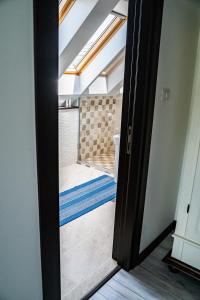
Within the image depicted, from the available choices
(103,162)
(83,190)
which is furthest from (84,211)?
(103,162)

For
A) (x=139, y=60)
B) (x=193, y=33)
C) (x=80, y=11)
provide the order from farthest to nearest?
(x=80, y=11) → (x=193, y=33) → (x=139, y=60)

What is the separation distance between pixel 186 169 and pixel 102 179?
1.81 metres

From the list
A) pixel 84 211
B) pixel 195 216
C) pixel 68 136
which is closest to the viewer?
pixel 195 216

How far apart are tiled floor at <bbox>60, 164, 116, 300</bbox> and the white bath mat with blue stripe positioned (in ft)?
0.26

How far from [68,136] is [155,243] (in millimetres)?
2146

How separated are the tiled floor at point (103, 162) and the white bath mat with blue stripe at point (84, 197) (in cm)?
42

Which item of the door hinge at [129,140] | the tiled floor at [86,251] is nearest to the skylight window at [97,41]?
the door hinge at [129,140]

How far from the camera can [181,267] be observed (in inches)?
65.1

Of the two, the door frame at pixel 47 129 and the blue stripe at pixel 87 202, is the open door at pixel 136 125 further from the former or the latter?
the blue stripe at pixel 87 202

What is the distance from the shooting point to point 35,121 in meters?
0.86

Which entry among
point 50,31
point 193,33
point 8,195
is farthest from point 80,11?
point 8,195

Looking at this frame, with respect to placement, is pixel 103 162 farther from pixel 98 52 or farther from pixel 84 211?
pixel 98 52

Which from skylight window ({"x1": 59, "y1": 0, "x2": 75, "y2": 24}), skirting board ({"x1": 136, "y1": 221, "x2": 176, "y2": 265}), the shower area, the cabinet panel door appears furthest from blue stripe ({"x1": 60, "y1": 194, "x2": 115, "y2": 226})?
skylight window ({"x1": 59, "y1": 0, "x2": 75, "y2": 24})

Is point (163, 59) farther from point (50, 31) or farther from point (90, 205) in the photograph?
point (90, 205)
